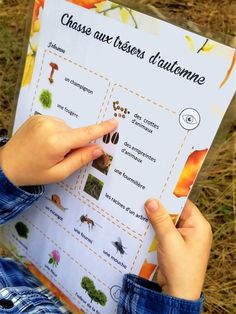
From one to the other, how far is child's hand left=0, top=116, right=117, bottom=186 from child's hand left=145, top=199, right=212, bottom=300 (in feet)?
0.39

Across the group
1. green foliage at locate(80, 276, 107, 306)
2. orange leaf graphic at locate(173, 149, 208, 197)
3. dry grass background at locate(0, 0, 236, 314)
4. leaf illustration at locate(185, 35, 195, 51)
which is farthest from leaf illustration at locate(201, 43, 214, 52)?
dry grass background at locate(0, 0, 236, 314)

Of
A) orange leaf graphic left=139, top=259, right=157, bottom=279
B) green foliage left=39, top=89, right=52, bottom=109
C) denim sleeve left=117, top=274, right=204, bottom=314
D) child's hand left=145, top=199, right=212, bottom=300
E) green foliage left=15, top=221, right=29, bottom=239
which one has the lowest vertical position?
green foliage left=15, top=221, right=29, bottom=239

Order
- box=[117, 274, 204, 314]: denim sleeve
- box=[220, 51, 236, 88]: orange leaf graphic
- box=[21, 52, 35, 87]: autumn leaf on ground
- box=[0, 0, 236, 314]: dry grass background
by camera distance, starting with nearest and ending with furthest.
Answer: box=[220, 51, 236, 88]: orange leaf graphic, box=[117, 274, 204, 314]: denim sleeve, box=[21, 52, 35, 87]: autumn leaf on ground, box=[0, 0, 236, 314]: dry grass background

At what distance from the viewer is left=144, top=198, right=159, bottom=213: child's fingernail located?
61 centimetres

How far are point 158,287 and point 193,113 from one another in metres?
0.25

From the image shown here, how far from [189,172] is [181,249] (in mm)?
109

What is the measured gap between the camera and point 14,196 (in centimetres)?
75

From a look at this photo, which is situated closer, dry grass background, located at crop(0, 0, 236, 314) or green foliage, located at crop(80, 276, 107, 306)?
green foliage, located at crop(80, 276, 107, 306)

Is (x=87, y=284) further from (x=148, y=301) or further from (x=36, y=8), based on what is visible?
(x=36, y=8)

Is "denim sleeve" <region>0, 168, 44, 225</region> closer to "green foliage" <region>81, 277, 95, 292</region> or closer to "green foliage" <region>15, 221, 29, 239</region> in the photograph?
Result: "green foliage" <region>15, 221, 29, 239</region>

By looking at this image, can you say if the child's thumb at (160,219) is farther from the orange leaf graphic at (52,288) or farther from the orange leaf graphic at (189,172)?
the orange leaf graphic at (52,288)

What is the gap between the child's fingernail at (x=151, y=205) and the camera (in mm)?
608

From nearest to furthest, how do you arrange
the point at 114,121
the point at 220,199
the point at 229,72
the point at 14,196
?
1. the point at 229,72
2. the point at 114,121
3. the point at 14,196
4. the point at 220,199

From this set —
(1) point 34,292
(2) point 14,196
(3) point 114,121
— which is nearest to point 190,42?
(3) point 114,121
